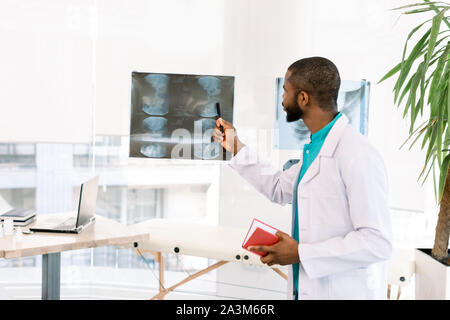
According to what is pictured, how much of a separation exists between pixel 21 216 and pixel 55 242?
433 mm

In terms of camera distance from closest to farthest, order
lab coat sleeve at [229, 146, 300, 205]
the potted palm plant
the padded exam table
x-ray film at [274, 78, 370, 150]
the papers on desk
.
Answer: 1. lab coat sleeve at [229, 146, 300, 205]
2. the potted palm plant
3. the papers on desk
4. the padded exam table
5. x-ray film at [274, 78, 370, 150]

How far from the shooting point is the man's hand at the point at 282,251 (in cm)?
135

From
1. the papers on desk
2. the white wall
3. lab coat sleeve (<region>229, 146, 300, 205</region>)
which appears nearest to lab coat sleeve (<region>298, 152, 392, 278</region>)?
lab coat sleeve (<region>229, 146, 300, 205</region>)

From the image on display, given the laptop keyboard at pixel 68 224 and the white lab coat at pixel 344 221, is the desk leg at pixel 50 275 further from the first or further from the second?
the white lab coat at pixel 344 221

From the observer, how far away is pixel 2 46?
3020 millimetres

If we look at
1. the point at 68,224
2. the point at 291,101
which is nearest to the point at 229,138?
the point at 291,101

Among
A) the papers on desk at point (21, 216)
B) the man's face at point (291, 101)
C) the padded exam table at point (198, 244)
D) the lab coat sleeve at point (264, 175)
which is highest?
the man's face at point (291, 101)

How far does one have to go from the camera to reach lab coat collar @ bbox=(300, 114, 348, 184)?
1.36 meters

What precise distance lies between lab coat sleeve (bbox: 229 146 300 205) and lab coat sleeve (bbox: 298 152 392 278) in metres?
0.42

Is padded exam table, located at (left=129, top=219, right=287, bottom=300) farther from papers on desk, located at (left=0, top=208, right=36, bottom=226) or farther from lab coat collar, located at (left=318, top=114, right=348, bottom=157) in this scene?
lab coat collar, located at (left=318, top=114, right=348, bottom=157)

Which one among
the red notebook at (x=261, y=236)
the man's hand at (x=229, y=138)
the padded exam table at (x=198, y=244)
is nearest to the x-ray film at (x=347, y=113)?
the padded exam table at (x=198, y=244)

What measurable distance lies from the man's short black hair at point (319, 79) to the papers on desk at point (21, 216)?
1.60 meters

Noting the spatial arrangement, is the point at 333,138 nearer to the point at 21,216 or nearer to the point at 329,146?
the point at 329,146
